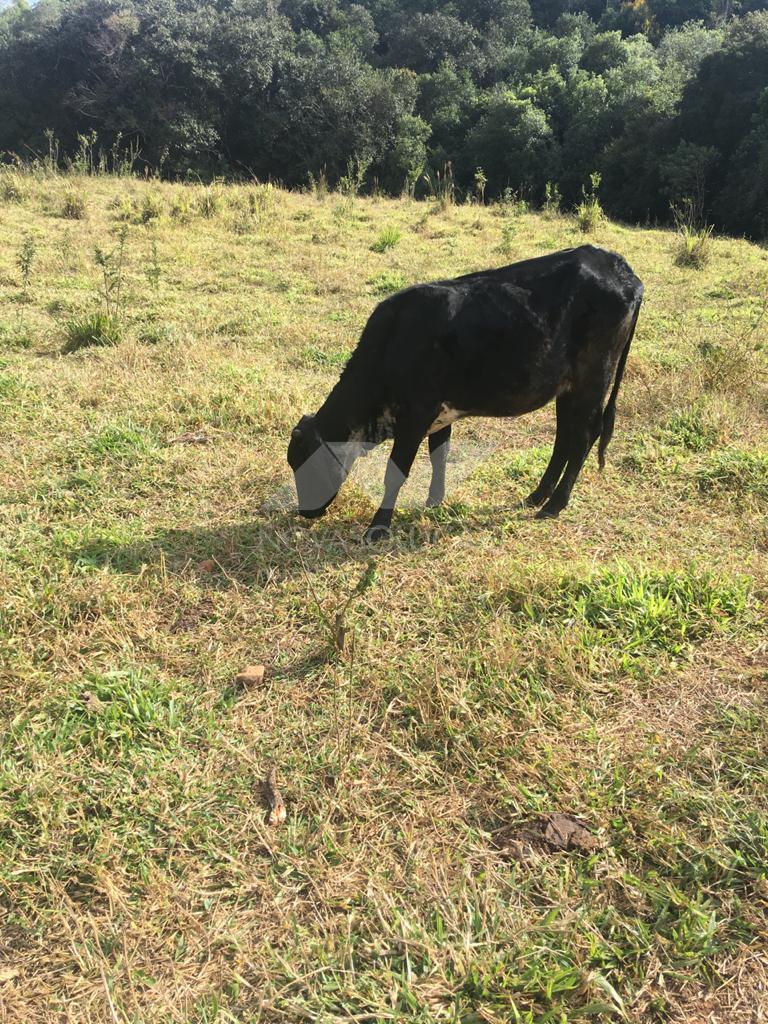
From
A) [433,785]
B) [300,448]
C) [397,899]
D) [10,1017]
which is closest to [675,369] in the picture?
[300,448]

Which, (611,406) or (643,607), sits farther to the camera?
(611,406)

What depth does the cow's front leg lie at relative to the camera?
3.66 m

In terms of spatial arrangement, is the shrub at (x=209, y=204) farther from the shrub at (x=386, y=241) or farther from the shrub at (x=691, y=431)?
the shrub at (x=691, y=431)

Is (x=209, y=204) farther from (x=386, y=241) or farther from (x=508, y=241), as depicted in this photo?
(x=508, y=241)

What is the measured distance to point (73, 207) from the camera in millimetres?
11836

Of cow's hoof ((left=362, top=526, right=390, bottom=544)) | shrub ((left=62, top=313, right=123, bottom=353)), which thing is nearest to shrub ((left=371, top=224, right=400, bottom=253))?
shrub ((left=62, top=313, right=123, bottom=353))

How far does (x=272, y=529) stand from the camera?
3.81m

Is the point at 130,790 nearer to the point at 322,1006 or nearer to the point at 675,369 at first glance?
the point at 322,1006

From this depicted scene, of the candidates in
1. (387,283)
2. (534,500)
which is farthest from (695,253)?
(534,500)

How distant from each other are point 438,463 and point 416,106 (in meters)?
33.3

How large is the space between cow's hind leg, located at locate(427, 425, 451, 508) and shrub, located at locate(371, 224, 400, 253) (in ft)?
25.3

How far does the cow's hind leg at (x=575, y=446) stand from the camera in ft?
12.8

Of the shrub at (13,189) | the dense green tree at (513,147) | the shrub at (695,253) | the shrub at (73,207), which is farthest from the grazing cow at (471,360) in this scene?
the dense green tree at (513,147)

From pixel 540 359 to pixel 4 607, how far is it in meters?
2.96
